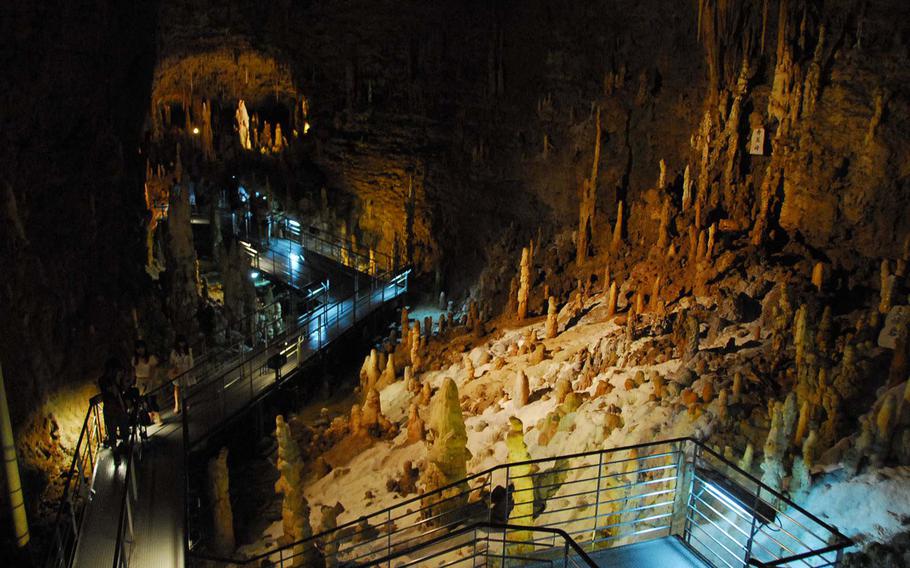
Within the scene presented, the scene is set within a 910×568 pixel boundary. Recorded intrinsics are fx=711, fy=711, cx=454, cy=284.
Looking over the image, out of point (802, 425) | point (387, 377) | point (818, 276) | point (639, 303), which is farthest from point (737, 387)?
point (387, 377)

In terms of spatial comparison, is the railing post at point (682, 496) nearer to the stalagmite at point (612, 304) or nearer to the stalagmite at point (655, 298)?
the stalagmite at point (655, 298)

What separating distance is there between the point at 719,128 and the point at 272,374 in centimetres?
1032

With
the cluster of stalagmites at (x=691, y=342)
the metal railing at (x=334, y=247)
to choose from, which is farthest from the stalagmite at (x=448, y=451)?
the metal railing at (x=334, y=247)

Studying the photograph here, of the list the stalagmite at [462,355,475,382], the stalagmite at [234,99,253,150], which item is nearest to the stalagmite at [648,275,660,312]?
the stalagmite at [462,355,475,382]

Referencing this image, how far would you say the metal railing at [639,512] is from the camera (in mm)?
5824

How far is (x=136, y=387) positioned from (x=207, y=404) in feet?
4.90

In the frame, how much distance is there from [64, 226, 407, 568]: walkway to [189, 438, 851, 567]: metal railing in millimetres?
711

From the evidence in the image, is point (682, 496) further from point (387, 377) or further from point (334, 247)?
point (334, 247)

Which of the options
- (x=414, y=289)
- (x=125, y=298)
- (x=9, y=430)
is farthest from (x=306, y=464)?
(x=414, y=289)

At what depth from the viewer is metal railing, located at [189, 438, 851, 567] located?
19.1ft

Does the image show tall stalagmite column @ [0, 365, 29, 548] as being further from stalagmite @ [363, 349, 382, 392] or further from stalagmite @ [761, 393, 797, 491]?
stalagmite @ [363, 349, 382, 392]

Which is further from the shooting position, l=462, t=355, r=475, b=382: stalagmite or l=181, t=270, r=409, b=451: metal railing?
l=462, t=355, r=475, b=382: stalagmite

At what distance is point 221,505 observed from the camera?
966 cm

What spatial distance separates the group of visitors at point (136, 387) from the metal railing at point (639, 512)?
2330 mm
